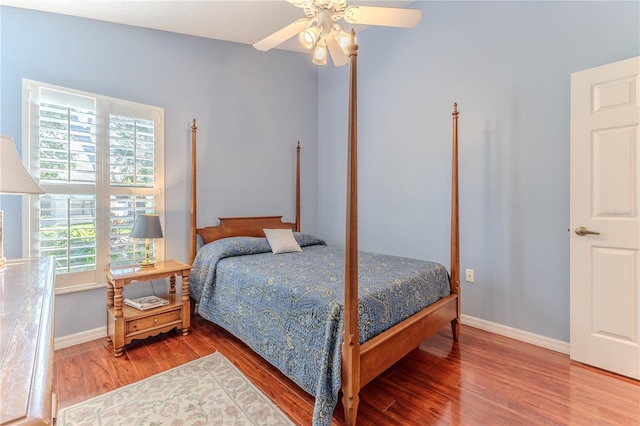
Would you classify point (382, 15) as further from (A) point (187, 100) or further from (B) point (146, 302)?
(B) point (146, 302)

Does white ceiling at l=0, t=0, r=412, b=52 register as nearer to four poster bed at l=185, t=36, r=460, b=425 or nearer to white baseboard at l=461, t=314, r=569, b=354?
four poster bed at l=185, t=36, r=460, b=425

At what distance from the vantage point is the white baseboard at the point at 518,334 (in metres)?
2.43

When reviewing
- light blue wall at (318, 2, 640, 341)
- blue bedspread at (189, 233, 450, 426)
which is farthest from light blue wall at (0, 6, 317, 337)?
light blue wall at (318, 2, 640, 341)

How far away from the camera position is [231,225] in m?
3.46

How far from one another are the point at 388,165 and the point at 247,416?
280 cm

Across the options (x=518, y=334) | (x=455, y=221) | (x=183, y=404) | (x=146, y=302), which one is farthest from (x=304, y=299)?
(x=518, y=334)

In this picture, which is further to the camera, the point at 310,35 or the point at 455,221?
the point at 455,221

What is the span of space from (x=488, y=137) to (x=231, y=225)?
2786mm

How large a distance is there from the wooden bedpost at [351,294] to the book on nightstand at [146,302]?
184 centimetres

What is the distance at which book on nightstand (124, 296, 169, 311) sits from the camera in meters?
2.52

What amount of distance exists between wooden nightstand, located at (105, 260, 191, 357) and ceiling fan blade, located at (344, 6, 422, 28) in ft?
7.83

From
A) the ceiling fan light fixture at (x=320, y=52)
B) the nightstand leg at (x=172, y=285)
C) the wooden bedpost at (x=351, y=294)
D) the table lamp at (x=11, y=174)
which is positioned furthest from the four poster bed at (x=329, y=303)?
the table lamp at (x=11, y=174)

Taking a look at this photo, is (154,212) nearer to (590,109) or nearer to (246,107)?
(246,107)

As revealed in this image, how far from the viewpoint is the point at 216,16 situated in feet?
9.22
